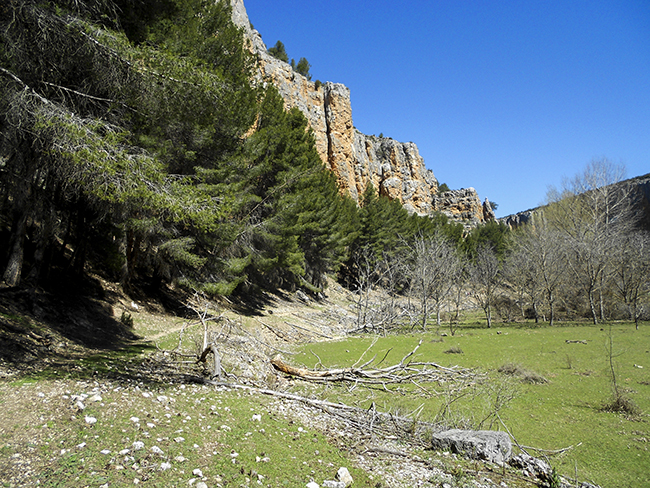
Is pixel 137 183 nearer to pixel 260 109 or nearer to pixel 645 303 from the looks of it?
pixel 260 109

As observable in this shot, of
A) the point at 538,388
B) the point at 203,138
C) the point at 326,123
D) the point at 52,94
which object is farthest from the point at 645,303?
the point at 326,123

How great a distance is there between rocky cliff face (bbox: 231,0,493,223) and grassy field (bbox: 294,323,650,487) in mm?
38628

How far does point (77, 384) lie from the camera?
16.9 ft

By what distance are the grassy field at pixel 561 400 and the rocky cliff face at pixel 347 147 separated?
38.6 m

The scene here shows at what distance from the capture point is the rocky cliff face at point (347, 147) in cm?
5812

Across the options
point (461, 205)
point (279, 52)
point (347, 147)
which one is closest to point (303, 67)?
point (279, 52)

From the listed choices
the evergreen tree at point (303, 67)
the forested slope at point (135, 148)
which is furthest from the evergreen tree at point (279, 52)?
the forested slope at point (135, 148)

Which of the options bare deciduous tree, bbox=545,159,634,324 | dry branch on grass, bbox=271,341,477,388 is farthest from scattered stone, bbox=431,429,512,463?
bare deciduous tree, bbox=545,159,634,324

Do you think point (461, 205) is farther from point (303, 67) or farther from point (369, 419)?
point (369, 419)

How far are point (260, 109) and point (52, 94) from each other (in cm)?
1532

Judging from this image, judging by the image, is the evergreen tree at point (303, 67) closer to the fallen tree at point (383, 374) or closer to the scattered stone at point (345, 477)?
the fallen tree at point (383, 374)

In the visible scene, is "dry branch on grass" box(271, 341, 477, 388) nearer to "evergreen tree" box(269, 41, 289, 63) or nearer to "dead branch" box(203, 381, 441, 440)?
"dead branch" box(203, 381, 441, 440)

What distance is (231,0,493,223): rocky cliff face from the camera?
58.1m

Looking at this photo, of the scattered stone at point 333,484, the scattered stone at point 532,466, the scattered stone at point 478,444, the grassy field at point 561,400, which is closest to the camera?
the scattered stone at point 333,484
